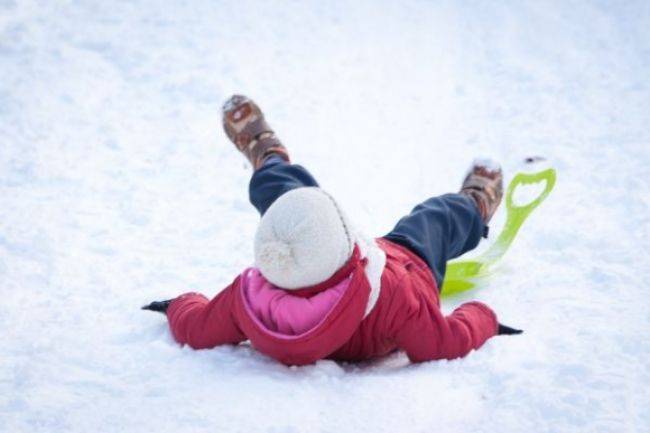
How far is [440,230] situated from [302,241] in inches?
34.5

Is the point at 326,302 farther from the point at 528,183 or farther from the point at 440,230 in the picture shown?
the point at 528,183

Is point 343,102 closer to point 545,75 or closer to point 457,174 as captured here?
point 457,174

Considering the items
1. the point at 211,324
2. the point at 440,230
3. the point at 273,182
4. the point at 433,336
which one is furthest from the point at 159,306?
the point at 440,230

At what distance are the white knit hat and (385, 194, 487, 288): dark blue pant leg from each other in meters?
0.57

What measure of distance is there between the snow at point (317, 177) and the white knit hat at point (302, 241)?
28cm

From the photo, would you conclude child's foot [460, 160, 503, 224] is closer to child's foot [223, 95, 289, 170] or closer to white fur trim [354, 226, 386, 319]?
child's foot [223, 95, 289, 170]

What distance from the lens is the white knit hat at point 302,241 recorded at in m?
1.98

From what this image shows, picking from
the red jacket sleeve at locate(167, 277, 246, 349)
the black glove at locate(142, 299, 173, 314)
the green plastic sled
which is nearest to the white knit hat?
the red jacket sleeve at locate(167, 277, 246, 349)

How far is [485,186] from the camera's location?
3.05 metres

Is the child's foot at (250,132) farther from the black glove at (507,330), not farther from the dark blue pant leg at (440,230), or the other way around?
the black glove at (507,330)

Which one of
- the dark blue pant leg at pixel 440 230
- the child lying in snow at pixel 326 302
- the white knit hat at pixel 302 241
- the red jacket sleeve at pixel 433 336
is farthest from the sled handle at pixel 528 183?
the white knit hat at pixel 302 241

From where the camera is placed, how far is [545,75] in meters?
4.72

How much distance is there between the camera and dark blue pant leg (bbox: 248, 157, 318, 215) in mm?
2730

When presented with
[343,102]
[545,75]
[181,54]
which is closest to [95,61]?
[181,54]
